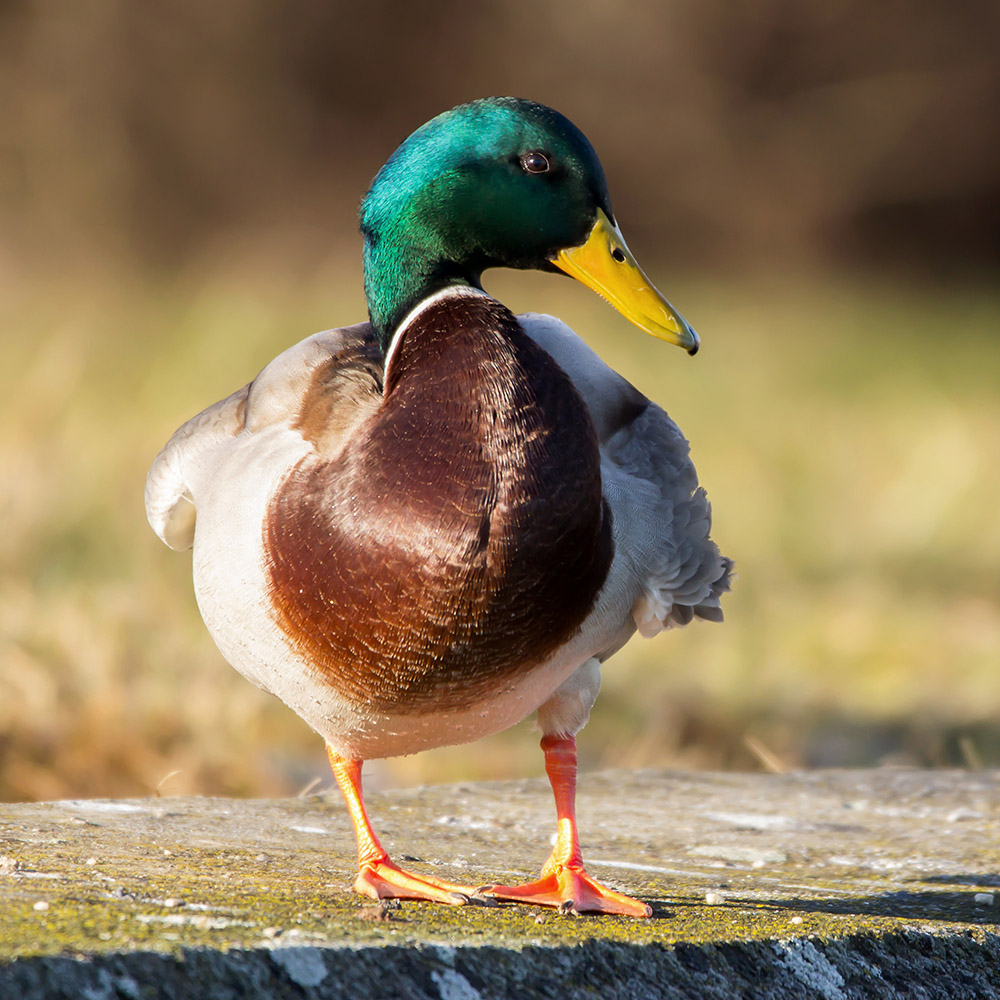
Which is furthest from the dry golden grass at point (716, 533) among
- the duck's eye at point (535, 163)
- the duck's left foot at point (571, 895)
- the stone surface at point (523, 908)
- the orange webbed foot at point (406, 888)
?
the duck's eye at point (535, 163)

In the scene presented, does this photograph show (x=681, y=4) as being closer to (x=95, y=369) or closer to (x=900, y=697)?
(x=95, y=369)

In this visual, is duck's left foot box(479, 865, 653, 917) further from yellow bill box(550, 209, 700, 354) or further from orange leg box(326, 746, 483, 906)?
yellow bill box(550, 209, 700, 354)

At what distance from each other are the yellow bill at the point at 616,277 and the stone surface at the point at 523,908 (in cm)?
90

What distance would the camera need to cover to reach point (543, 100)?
13000mm

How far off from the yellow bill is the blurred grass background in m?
1.45

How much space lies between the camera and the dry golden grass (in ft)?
13.8

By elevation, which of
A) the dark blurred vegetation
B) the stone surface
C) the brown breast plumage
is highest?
the dark blurred vegetation

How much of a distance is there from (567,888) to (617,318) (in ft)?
30.2

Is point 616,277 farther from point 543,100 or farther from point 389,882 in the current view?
point 543,100

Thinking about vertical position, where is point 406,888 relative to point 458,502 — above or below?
below

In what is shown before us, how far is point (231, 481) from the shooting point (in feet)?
7.92

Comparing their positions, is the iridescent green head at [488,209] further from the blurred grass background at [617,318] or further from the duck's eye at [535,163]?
the blurred grass background at [617,318]

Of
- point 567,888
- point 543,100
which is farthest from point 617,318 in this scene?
point 567,888

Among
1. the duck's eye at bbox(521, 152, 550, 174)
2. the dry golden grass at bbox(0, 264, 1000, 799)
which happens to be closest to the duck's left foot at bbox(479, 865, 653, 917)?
the duck's eye at bbox(521, 152, 550, 174)
